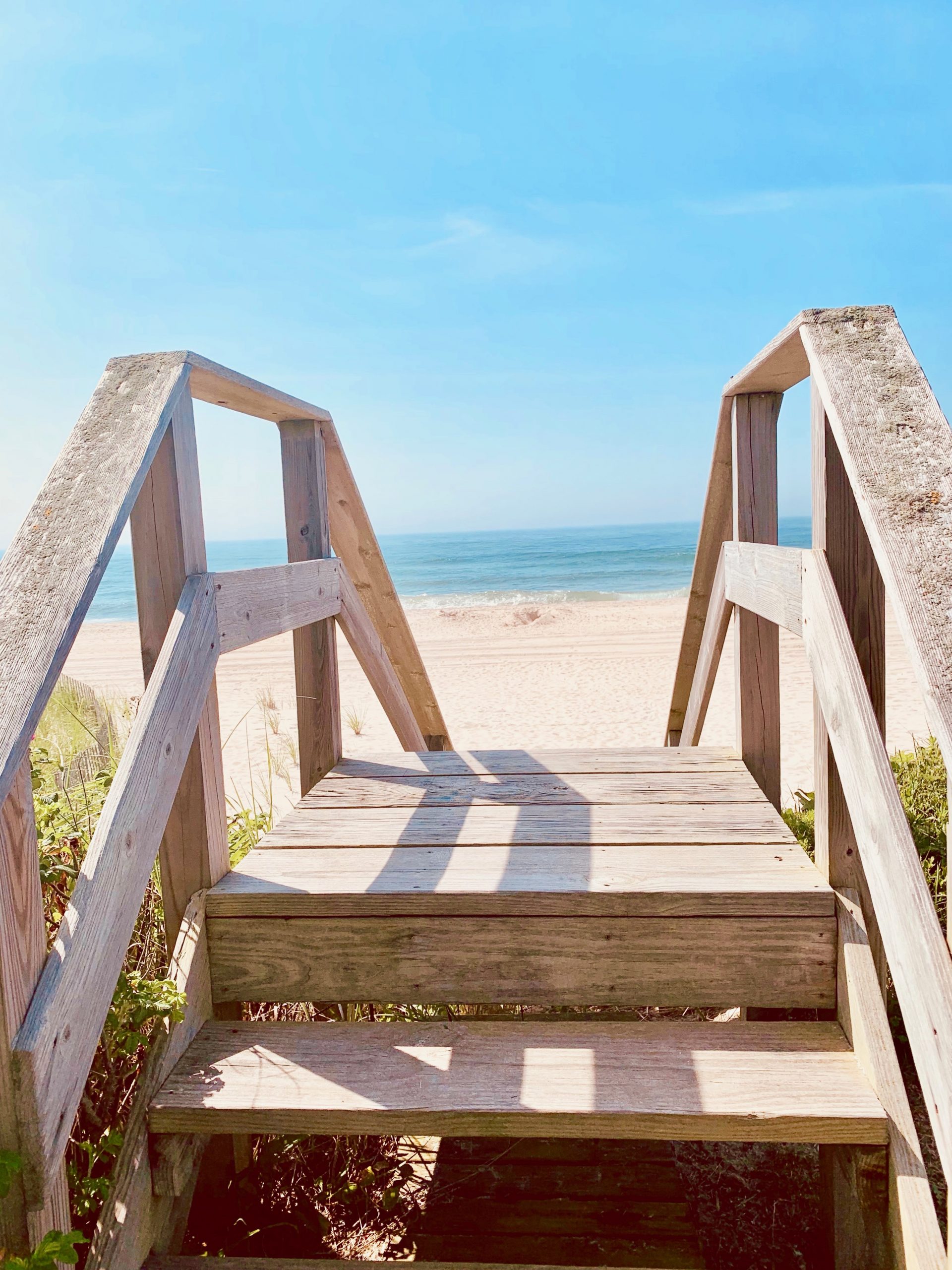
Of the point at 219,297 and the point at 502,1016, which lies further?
the point at 219,297

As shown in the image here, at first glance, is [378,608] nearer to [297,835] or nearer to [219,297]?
[297,835]

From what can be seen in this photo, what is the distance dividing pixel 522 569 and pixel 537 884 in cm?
3704

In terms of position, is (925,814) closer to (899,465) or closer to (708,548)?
(708,548)

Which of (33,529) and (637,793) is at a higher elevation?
(33,529)

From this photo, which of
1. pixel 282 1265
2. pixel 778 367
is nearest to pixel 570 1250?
pixel 282 1265

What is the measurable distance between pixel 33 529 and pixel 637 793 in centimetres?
165

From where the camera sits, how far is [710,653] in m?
2.78

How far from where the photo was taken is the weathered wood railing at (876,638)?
96cm

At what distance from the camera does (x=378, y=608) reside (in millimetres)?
3234

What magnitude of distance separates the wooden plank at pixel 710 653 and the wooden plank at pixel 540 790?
0.21 metres

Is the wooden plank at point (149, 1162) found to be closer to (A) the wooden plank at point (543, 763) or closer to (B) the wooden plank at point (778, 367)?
(A) the wooden plank at point (543, 763)

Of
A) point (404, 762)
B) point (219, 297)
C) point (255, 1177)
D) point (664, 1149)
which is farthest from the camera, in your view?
point (219, 297)

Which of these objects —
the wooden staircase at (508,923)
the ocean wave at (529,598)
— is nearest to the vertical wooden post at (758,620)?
the wooden staircase at (508,923)

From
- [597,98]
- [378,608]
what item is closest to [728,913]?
[378,608]
